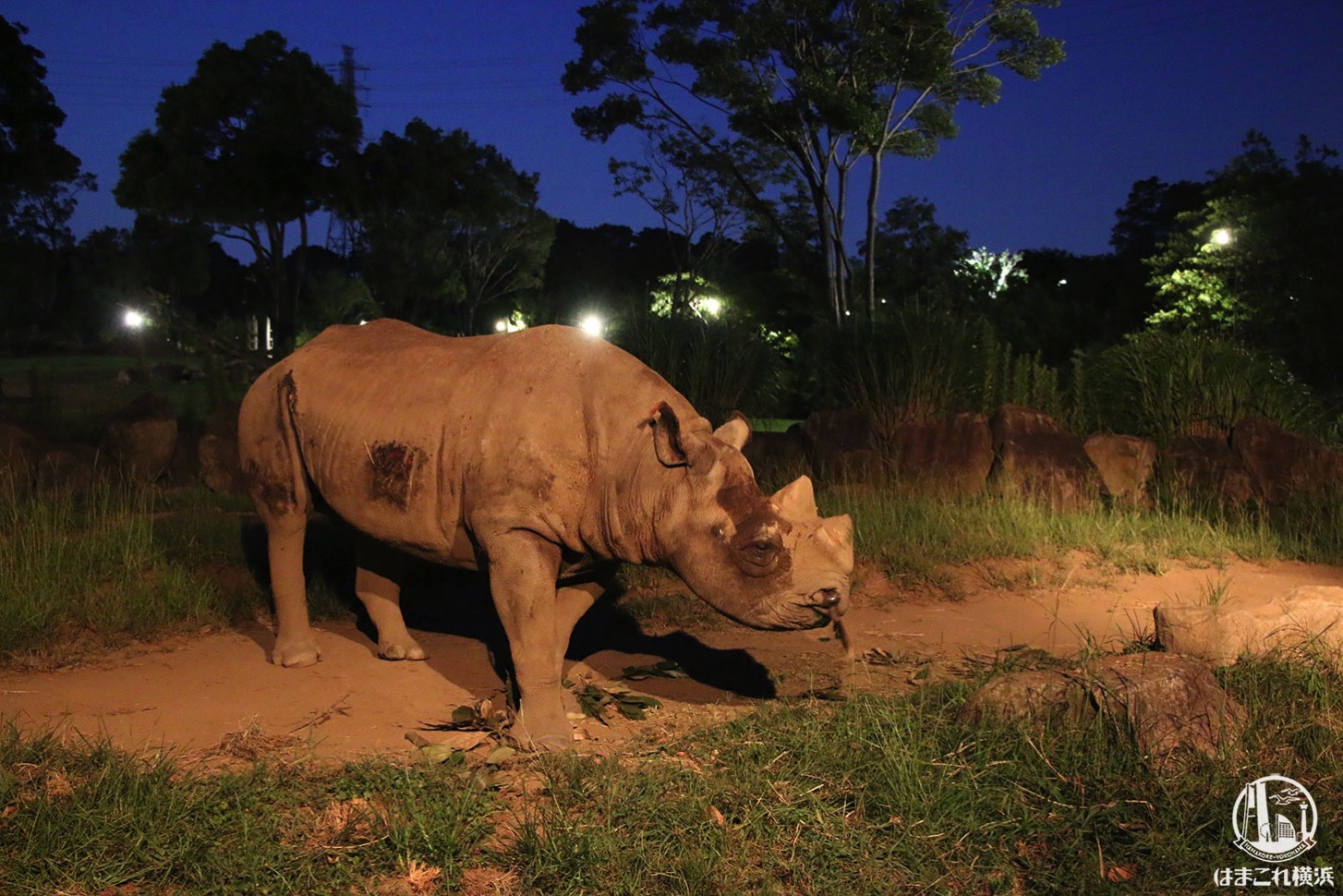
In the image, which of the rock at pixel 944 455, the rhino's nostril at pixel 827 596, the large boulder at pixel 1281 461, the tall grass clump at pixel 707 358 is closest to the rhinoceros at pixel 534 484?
the rhino's nostril at pixel 827 596

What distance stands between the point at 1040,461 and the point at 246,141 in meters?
18.7

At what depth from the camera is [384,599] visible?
6.18 meters

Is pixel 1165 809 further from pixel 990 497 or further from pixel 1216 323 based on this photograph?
pixel 1216 323

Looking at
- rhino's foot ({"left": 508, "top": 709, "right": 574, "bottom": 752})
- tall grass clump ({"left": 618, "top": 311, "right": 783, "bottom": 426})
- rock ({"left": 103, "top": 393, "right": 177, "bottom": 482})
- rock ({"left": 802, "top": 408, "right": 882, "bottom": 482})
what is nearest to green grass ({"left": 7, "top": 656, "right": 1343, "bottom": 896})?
rhino's foot ({"left": 508, "top": 709, "right": 574, "bottom": 752})

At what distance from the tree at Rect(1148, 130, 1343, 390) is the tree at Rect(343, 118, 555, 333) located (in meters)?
15.9

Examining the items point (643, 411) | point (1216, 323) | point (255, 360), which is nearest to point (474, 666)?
point (643, 411)

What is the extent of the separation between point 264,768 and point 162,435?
7.89m

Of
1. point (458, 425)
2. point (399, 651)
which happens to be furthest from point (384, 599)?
point (458, 425)

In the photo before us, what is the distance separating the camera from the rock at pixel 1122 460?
35.0 ft

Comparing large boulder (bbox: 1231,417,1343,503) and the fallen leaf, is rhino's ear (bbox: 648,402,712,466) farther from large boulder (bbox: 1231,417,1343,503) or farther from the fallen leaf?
large boulder (bbox: 1231,417,1343,503)

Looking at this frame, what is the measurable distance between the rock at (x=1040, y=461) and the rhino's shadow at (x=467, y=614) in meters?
4.40

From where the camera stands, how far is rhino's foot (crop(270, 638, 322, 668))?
586 centimetres

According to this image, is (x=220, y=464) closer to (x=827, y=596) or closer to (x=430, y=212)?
(x=827, y=596)

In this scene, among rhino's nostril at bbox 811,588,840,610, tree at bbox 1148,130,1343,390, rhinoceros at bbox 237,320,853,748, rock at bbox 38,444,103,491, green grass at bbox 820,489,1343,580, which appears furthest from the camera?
tree at bbox 1148,130,1343,390
